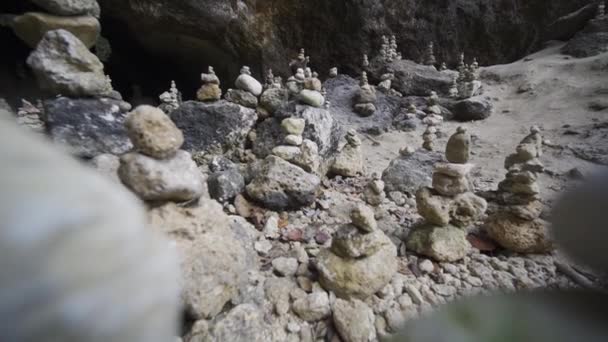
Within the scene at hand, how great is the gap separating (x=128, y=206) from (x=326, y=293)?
1.07 m

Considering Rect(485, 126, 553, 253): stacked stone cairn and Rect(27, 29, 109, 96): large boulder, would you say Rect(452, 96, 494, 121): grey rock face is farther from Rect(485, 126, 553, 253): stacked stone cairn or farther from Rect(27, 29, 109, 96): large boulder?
Rect(27, 29, 109, 96): large boulder

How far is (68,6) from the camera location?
1374 mm

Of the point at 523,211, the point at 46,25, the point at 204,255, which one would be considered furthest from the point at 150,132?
the point at 523,211

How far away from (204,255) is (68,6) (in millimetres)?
1399

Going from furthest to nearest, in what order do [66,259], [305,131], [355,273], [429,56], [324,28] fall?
1. [429,56]
2. [324,28]
3. [305,131]
4. [355,273]
5. [66,259]

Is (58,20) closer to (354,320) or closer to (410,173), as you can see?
(354,320)

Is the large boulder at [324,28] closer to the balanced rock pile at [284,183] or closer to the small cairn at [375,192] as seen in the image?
the balanced rock pile at [284,183]

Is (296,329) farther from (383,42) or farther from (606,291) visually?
(383,42)

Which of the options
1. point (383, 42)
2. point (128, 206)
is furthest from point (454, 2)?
point (128, 206)

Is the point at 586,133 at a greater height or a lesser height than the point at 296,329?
greater

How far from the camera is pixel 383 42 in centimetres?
600

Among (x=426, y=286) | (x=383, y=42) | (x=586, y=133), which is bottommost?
(x=426, y=286)

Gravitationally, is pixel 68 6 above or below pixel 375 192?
above

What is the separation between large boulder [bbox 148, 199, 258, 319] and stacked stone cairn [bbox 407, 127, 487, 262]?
1011mm
